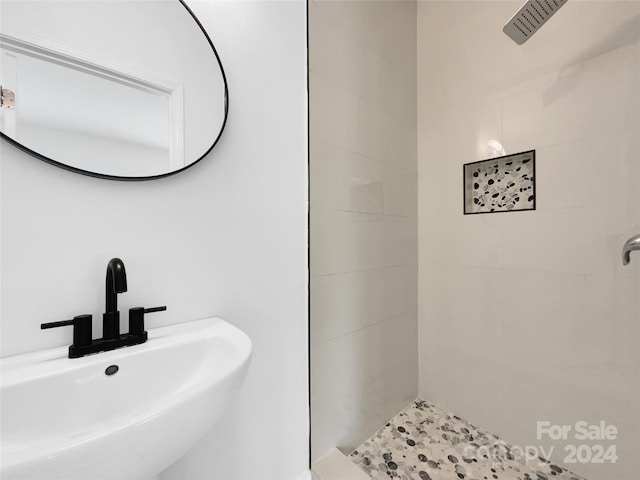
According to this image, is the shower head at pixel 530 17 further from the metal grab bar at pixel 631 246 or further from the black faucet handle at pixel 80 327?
the black faucet handle at pixel 80 327

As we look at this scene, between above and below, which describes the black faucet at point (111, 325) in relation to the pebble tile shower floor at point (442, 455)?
above

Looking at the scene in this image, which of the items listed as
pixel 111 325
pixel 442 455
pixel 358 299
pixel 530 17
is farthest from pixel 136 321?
pixel 530 17

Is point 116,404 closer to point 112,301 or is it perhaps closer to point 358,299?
point 112,301

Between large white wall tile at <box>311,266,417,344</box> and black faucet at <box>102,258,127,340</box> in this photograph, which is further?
large white wall tile at <box>311,266,417,344</box>

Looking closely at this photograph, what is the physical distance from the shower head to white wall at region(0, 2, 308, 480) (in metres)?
0.74

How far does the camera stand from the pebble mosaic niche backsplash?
1198 millimetres

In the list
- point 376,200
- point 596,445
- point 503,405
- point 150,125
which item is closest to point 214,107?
point 150,125

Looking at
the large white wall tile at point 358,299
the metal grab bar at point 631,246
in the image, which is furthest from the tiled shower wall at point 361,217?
the metal grab bar at point 631,246

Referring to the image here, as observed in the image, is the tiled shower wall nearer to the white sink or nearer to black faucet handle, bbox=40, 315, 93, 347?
the white sink

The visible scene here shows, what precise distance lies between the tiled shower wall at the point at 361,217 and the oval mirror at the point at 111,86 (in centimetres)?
42

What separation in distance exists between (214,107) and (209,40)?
17cm

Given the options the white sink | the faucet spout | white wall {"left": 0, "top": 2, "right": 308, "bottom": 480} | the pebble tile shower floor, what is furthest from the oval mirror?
the pebble tile shower floor

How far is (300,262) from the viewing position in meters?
0.94

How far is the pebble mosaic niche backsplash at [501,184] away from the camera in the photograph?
120 cm
